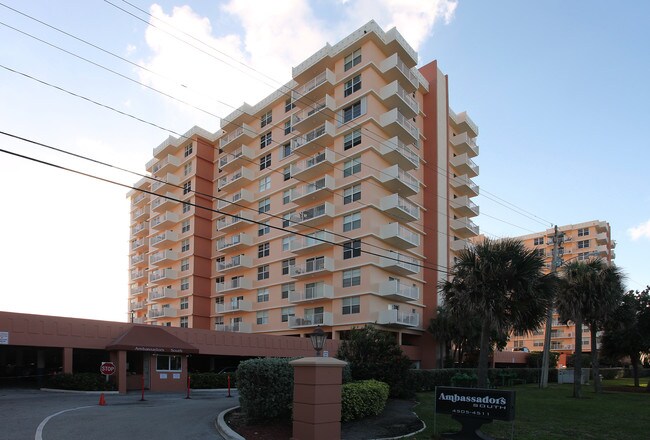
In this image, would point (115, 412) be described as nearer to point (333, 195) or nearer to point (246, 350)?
point (246, 350)

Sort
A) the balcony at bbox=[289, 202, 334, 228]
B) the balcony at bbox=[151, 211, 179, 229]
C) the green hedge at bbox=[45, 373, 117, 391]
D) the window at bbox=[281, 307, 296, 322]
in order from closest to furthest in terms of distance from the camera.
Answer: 1. the green hedge at bbox=[45, 373, 117, 391]
2. the balcony at bbox=[289, 202, 334, 228]
3. the window at bbox=[281, 307, 296, 322]
4. the balcony at bbox=[151, 211, 179, 229]

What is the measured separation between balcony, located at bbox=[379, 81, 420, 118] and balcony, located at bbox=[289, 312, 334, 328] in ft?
65.3

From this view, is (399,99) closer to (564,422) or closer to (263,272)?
(263,272)

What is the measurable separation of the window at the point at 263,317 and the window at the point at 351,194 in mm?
15302

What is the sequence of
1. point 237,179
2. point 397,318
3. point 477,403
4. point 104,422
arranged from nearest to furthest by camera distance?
point 477,403 → point 104,422 → point 397,318 → point 237,179

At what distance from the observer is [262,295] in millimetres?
55969

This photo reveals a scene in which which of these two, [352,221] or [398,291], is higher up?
[352,221]

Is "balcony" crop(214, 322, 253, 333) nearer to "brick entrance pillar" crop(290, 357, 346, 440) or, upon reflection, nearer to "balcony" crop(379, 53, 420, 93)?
"balcony" crop(379, 53, 420, 93)

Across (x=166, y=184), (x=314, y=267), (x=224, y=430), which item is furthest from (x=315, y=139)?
(x=224, y=430)

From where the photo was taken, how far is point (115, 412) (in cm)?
1750

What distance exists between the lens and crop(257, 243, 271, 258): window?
5641 centimetres

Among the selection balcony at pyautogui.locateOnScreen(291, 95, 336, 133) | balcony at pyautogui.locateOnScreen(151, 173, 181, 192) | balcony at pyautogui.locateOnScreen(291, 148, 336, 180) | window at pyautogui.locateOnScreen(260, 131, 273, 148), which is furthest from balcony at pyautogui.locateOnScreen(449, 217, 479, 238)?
balcony at pyautogui.locateOnScreen(151, 173, 181, 192)

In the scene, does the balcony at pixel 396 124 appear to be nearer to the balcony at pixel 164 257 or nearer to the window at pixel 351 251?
the window at pixel 351 251

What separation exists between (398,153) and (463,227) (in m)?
15.1
